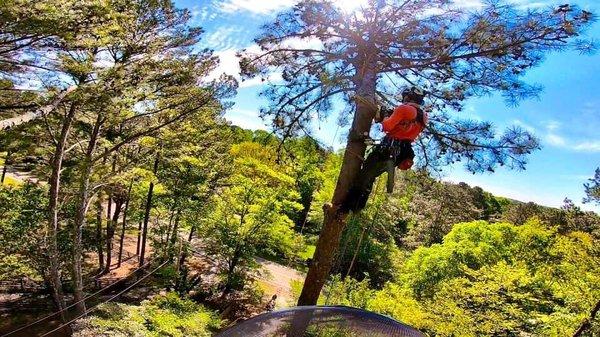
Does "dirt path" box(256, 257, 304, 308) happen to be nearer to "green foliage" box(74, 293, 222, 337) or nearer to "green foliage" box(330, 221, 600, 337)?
"green foliage" box(330, 221, 600, 337)

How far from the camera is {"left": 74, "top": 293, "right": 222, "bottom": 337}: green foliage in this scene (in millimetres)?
9055

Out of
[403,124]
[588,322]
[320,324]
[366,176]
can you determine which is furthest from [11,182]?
[588,322]

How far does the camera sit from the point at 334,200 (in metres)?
5.05

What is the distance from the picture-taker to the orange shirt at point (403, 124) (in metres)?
4.01

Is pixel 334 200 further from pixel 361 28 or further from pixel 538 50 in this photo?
pixel 538 50

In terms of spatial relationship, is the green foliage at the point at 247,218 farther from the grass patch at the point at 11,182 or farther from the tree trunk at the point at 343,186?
the tree trunk at the point at 343,186

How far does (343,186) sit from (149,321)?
27.1 ft

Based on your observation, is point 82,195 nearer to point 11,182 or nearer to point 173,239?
point 173,239

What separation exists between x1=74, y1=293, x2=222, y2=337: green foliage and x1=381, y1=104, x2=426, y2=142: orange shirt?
7715mm

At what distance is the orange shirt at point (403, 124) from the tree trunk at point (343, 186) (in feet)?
2.13

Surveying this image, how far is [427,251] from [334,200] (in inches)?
852

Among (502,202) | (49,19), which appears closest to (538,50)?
(49,19)

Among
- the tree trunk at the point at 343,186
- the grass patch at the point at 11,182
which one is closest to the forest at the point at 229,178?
the tree trunk at the point at 343,186

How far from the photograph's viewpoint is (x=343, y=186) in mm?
4953
